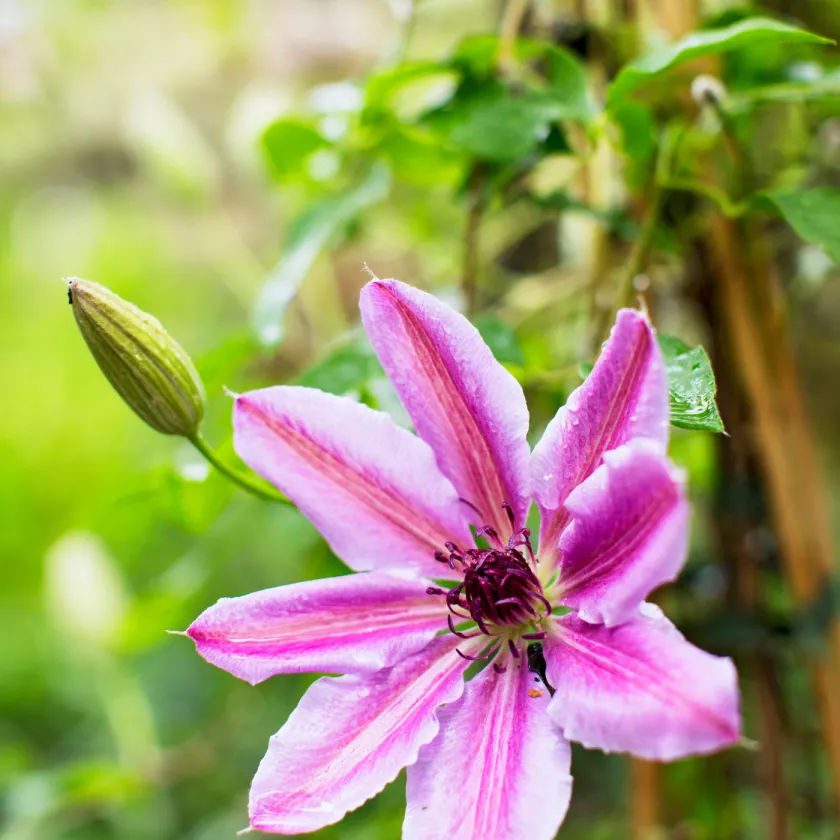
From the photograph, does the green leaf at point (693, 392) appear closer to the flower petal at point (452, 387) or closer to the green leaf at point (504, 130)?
the flower petal at point (452, 387)

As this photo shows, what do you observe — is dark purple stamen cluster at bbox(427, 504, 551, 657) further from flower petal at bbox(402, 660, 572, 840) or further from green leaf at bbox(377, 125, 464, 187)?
green leaf at bbox(377, 125, 464, 187)

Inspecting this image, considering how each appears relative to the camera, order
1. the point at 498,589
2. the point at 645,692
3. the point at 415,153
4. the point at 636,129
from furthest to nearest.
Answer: the point at 415,153 < the point at 636,129 < the point at 498,589 < the point at 645,692

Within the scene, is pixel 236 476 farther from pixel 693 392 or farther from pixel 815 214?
pixel 815 214

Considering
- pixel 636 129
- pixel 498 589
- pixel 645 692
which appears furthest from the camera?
pixel 636 129

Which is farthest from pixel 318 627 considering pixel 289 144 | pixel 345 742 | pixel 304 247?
pixel 289 144

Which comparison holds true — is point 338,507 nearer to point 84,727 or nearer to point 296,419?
point 296,419

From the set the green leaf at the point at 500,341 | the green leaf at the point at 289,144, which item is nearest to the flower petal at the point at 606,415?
the green leaf at the point at 500,341
